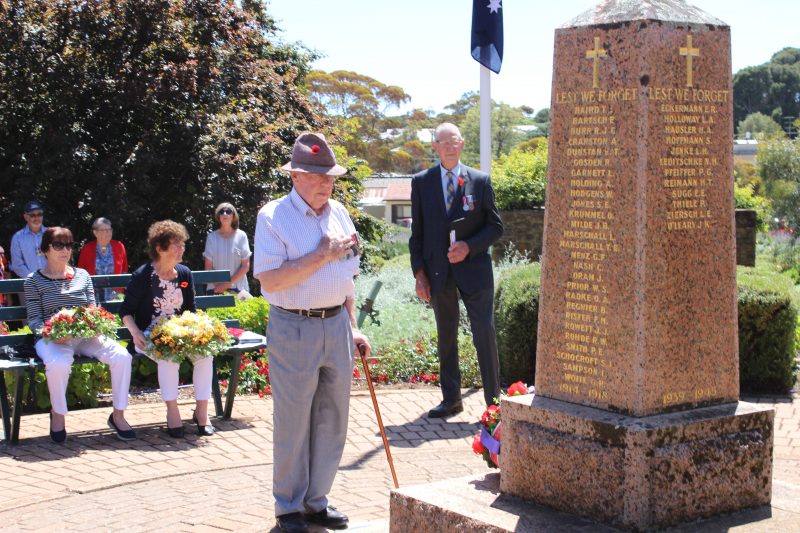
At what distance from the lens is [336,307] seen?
527 cm

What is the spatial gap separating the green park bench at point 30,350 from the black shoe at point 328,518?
251 centimetres

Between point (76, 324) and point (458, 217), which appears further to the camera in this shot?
point (458, 217)

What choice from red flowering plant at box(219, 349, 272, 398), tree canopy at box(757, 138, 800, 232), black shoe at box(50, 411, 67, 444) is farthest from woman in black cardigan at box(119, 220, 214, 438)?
tree canopy at box(757, 138, 800, 232)

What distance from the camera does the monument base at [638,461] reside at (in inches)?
169

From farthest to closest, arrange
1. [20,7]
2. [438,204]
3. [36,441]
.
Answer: [20,7]
[438,204]
[36,441]

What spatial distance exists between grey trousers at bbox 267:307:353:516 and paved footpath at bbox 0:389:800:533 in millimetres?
262

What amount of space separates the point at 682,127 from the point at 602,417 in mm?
1313

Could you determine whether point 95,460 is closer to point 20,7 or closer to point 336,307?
point 336,307

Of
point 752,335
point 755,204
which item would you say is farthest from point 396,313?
point 755,204

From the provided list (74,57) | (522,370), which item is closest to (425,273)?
(522,370)

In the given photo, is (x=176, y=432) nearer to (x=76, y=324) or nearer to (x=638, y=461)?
(x=76, y=324)

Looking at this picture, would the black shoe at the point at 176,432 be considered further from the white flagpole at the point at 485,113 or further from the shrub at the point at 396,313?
the white flagpole at the point at 485,113

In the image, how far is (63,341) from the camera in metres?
7.14

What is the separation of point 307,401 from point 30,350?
3.10m
